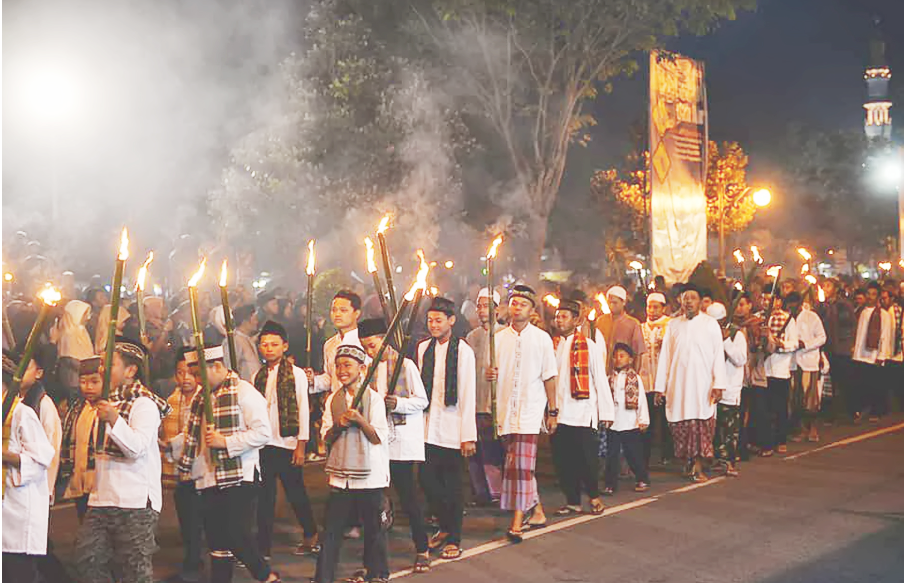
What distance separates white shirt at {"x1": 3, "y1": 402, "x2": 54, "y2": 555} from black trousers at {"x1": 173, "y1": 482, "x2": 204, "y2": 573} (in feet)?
5.79

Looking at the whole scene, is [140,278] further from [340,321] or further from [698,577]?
[698,577]

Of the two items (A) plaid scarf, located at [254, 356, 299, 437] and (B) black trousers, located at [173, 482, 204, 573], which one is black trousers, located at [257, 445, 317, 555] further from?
(B) black trousers, located at [173, 482, 204, 573]

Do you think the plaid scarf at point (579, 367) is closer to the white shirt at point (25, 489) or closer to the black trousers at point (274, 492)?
the black trousers at point (274, 492)

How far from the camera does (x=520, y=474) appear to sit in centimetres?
824

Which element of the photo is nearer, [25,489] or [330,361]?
[25,489]

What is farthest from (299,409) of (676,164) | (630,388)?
(676,164)

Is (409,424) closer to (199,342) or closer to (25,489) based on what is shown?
(199,342)

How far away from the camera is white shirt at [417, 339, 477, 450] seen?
25.9ft

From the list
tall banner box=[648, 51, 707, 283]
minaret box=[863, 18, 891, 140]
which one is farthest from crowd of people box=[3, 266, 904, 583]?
minaret box=[863, 18, 891, 140]

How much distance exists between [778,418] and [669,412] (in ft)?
7.23

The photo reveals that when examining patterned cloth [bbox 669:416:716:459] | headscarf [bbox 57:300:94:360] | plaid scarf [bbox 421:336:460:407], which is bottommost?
patterned cloth [bbox 669:416:716:459]

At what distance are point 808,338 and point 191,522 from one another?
875 cm

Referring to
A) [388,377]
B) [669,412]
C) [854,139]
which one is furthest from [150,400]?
[854,139]

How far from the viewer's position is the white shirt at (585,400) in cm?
903
